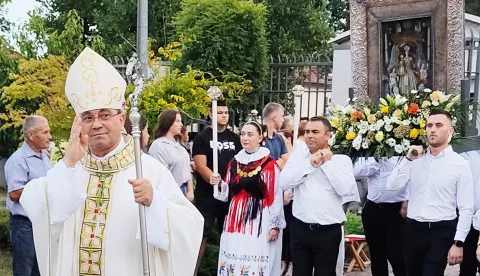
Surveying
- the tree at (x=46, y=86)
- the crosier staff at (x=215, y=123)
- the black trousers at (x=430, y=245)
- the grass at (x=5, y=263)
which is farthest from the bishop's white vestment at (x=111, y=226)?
the tree at (x=46, y=86)

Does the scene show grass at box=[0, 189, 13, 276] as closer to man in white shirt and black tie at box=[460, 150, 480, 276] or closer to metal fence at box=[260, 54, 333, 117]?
man in white shirt and black tie at box=[460, 150, 480, 276]

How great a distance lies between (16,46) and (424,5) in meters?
10.1

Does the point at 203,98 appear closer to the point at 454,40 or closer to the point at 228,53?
the point at 228,53

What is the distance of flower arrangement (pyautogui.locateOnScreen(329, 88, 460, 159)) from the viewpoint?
23.9 ft

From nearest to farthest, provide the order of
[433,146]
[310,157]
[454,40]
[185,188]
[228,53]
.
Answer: [433,146] < [310,157] < [185,188] < [454,40] < [228,53]

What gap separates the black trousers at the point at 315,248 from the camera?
7109mm

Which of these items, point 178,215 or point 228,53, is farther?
point 228,53

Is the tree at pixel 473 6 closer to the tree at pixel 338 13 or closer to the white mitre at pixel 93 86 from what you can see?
the tree at pixel 338 13

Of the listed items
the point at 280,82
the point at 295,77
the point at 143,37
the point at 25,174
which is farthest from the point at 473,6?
the point at 25,174

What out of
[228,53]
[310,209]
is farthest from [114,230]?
[228,53]

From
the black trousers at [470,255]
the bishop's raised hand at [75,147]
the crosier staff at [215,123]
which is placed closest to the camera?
the bishop's raised hand at [75,147]

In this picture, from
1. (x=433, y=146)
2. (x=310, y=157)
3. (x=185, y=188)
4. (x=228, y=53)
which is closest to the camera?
(x=433, y=146)

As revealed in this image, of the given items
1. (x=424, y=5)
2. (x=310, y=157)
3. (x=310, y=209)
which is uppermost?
(x=424, y=5)

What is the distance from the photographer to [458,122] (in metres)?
7.48
